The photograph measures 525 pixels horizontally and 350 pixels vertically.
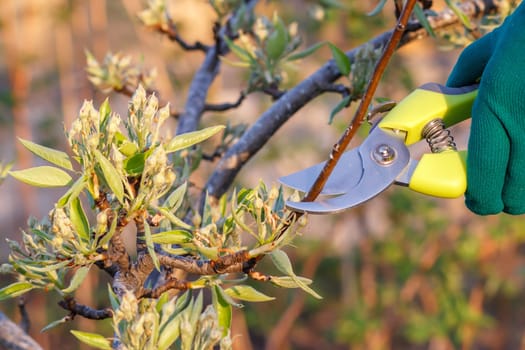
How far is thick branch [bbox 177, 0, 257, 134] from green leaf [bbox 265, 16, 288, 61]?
0.21 metres

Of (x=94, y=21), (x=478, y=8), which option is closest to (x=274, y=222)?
(x=478, y=8)

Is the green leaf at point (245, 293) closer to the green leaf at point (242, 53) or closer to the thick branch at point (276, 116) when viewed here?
the thick branch at point (276, 116)

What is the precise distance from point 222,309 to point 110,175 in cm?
26

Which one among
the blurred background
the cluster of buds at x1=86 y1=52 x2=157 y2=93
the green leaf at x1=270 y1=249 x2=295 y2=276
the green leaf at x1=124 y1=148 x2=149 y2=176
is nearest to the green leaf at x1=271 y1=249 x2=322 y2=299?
the green leaf at x1=270 y1=249 x2=295 y2=276

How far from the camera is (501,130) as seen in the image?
99 cm

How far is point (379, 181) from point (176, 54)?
2.51m

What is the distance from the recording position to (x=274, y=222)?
92 cm

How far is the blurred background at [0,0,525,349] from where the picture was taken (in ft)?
10.8

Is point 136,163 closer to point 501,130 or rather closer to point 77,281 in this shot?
point 77,281

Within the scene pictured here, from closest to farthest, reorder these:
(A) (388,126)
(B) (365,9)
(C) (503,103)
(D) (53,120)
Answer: (C) (503,103) < (A) (388,126) < (B) (365,9) < (D) (53,120)

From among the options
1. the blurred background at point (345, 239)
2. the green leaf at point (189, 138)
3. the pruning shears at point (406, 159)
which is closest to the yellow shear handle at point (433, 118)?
the pruning shears at point (406, 159)

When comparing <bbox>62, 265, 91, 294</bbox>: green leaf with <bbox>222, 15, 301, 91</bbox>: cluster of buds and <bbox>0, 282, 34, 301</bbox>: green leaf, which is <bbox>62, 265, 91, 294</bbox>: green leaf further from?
<bbox>222, 15, 301, 91</bbox>: cluster of buds

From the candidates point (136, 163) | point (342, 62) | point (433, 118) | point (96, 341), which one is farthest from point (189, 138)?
point (342, 62)

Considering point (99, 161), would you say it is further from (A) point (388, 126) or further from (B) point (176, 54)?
(B) point (176, 54)
